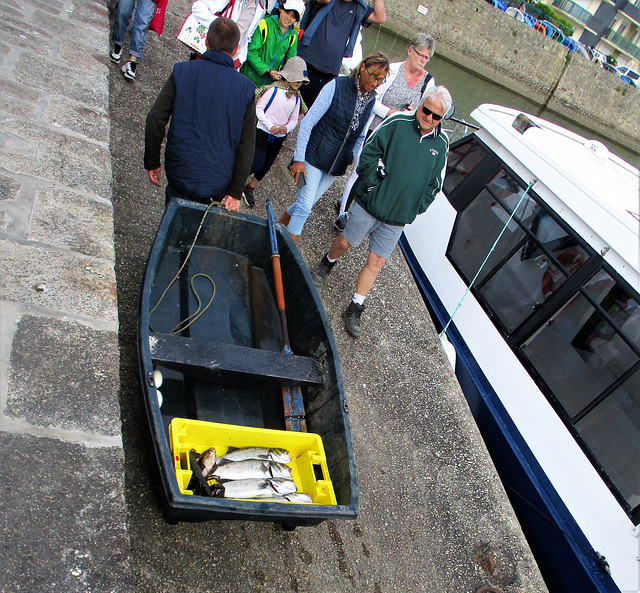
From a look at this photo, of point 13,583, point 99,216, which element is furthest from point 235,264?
point 13,583

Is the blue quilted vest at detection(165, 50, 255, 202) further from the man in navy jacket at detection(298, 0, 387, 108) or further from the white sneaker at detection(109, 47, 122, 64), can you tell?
the white sneaker at detection(109, 47, 122, 64)

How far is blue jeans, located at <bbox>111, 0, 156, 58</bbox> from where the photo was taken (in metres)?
5.90

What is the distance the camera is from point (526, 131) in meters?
5.61

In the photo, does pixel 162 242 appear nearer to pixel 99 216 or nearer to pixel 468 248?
pixel 99 216

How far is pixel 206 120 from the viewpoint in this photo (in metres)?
3.76

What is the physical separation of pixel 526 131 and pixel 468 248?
135 cm

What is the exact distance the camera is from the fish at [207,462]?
2980mm

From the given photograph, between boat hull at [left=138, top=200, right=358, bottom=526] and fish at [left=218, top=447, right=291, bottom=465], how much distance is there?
333 millimetres

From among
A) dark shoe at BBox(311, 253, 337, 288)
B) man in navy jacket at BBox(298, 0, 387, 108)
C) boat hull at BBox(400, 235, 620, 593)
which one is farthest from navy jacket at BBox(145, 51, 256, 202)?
boat hull at BBox(400, 235, 620, 593)

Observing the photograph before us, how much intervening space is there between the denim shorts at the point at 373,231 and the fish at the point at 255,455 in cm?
220

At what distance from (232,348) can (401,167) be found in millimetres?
2003

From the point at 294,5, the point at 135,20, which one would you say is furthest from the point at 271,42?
the point at 135,20

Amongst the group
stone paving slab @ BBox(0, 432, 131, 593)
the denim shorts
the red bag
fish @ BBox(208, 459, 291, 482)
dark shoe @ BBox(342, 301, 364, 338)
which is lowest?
dark shoe @ BBox(342, 301, 364, 338)

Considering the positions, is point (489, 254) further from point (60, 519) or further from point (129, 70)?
point (129, 70)
